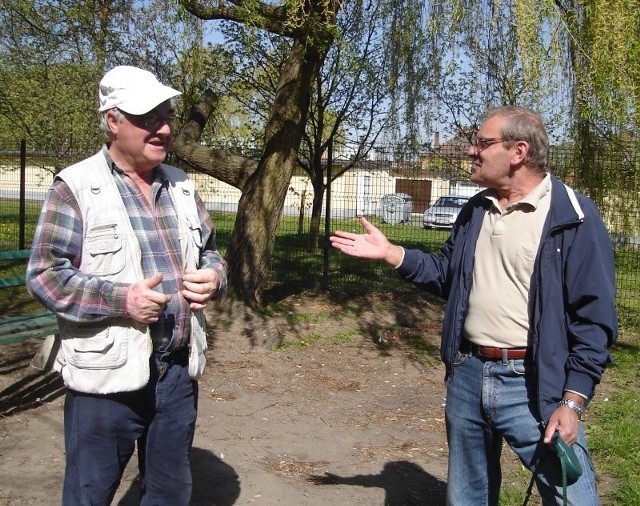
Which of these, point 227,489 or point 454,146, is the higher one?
point 454,146

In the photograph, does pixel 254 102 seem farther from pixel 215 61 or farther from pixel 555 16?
pixel 555 16

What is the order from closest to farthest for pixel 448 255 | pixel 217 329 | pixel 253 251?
1. pixel 448 255
2. pixel 217 329
3. pixel 253 251

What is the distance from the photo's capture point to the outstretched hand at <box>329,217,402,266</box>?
2932mm

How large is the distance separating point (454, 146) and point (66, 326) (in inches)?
353

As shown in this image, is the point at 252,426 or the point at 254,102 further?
the point at 254,102

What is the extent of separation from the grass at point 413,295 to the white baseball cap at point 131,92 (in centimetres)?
279

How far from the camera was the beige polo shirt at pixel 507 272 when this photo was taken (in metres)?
2.59

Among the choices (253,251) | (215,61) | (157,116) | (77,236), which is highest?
(215,61)

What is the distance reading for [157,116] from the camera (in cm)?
254

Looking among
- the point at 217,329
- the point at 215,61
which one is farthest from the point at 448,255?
the point at 215,61

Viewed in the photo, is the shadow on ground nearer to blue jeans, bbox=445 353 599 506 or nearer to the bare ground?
the bare ground

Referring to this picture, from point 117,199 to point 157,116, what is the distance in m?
0.32

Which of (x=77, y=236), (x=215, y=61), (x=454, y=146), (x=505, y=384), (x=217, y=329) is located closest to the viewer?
(x=77, y=236)

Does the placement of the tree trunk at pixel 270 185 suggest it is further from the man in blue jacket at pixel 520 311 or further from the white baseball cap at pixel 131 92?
the white baseball cap at pixel 131 92
